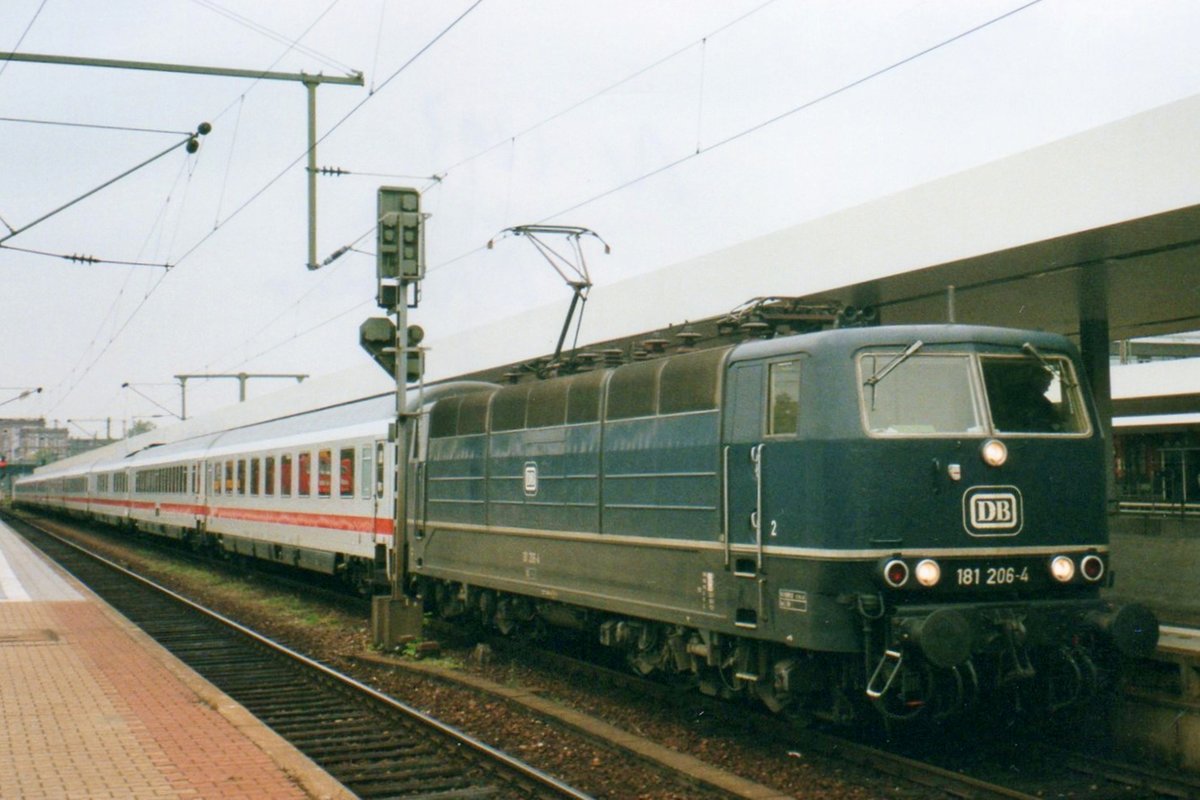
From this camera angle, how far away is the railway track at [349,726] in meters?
8.62

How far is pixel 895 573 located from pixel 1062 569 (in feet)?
4.43

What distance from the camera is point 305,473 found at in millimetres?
21969

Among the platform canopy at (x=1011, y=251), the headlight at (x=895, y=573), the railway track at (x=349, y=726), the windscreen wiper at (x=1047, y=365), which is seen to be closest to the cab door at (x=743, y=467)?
the headlight at (x=895, y=573)

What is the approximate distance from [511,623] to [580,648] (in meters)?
0.96

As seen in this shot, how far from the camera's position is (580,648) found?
573 inches

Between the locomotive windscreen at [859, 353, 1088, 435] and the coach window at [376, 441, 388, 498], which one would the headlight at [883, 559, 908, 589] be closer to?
the locomotive windscreen at [859, 353, 1088, 435]

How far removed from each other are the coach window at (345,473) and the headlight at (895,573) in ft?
40.1

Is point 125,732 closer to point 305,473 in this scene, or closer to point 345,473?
point 345,473

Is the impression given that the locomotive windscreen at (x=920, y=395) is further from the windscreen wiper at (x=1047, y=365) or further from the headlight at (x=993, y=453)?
the windscreen wiper at (x=1047, y=365)

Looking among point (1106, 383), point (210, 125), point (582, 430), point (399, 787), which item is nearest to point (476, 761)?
point (399, 787)

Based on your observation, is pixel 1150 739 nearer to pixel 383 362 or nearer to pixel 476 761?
pixel 476 761

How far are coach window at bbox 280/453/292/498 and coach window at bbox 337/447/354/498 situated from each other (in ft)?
11.6

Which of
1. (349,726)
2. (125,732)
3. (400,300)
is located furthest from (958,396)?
(400,300)

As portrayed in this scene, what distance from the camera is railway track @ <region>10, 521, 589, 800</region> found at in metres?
8.62
